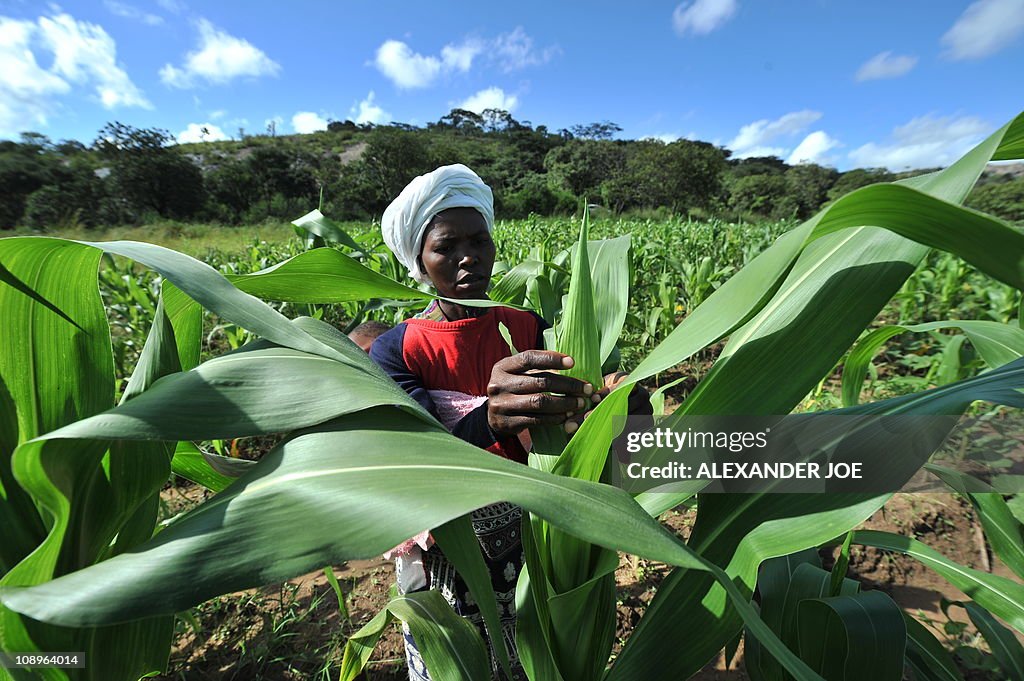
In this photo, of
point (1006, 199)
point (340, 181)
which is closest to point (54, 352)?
point (1006, 199)

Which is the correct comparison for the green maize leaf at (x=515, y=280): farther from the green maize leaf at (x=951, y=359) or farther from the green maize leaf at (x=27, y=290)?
the green maize leaf at (x=951, y=359)

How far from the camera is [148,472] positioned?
1.54 ft

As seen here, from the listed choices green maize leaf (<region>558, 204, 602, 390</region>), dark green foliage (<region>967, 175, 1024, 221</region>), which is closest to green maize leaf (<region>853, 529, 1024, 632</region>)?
green maize leaf (<region>558, 204, 602, 390</region>)

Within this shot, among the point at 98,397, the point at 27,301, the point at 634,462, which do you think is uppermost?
the point at 27,301

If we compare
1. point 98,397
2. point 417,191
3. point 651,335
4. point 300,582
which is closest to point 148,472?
point 98,397

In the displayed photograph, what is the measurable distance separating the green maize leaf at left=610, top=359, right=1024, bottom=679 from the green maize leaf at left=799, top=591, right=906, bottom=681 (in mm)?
195

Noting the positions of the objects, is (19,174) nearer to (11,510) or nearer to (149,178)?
(149,178)

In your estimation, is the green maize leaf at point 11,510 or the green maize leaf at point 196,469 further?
the green maize leaf at point 196,469

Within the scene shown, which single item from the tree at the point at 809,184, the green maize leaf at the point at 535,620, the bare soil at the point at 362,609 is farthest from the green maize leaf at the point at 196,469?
the tree at the point at 809,184

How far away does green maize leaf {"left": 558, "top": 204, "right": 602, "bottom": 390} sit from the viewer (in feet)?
1.94

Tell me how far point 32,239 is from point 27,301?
0.29 feet

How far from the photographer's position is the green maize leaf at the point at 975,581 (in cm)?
76

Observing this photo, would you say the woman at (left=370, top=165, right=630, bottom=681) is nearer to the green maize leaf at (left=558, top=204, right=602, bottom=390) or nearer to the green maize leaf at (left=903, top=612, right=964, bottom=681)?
the green maize leaf at (left=558, top=204, right=602, bottom=390)

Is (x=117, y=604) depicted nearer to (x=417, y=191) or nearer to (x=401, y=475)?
(x=401, y=475)
